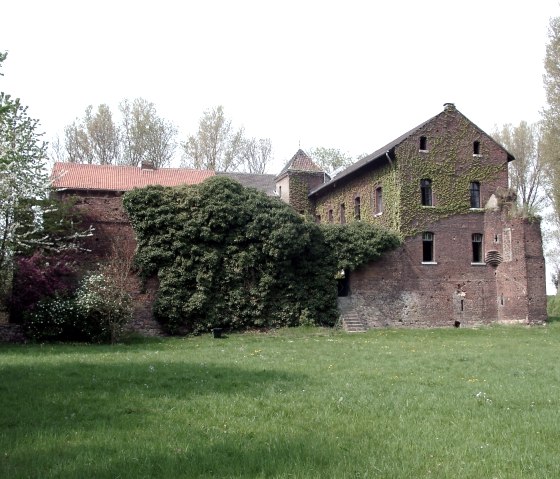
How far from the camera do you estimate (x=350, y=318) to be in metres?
29.9

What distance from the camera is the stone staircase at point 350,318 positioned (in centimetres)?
2930

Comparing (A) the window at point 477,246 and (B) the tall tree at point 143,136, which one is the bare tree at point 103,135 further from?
(A) the window at point 477,246

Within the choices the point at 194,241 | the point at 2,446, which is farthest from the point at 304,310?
the point at 2,446

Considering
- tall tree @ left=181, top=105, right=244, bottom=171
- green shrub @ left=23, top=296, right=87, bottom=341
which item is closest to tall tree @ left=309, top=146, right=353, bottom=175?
tall tree @ left=181, top=105, right=244, bottom=171

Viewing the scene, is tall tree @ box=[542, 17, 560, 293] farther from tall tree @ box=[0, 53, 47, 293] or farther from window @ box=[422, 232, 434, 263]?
tall tree @ box=[0, 53, 47, 293]

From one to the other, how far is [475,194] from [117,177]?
22246 mm

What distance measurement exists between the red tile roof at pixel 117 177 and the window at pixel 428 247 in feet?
48.1

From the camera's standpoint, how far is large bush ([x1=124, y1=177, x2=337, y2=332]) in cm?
2695

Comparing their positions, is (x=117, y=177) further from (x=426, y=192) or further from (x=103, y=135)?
(x=426, y=192)

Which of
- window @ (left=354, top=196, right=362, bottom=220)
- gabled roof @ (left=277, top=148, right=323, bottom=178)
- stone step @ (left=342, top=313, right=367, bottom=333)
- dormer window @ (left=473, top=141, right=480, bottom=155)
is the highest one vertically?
gabled roof @ (left=277, top=148, right=323, bottom=178)

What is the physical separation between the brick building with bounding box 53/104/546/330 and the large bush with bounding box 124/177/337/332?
3132mm

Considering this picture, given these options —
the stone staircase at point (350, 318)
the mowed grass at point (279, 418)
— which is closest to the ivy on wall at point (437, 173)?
the stone staircase at point (350, 318)

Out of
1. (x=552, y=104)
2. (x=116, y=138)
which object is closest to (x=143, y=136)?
(x=116, y=138)

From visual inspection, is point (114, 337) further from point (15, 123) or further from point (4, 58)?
point (4, 58)
